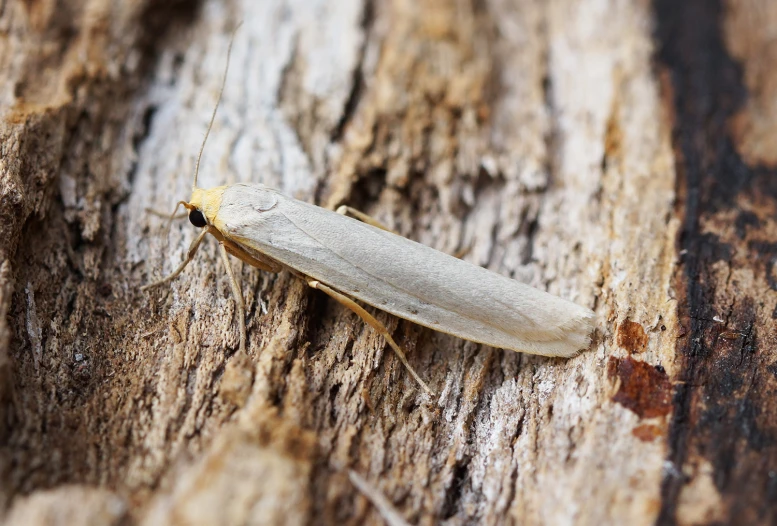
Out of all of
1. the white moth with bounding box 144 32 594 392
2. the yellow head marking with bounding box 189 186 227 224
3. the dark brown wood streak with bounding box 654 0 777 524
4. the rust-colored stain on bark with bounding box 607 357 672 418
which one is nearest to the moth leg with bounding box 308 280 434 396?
the white moth with bounding box 144 32 594 392

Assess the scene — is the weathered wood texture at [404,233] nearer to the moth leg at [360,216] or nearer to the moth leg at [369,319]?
the moth leg at [369,319]

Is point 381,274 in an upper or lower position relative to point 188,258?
upper

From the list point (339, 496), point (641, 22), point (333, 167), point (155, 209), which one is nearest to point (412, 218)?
point (333, 167)

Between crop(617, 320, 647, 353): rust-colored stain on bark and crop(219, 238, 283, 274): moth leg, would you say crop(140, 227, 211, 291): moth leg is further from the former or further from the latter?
crop(617, 320, 647, 353): rust-colored stain on bark

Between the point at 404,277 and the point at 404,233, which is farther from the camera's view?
the point at 404,233

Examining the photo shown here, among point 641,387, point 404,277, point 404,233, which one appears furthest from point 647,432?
point 404,233

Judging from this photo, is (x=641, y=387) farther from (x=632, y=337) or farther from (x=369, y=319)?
(x=369, y=319)
